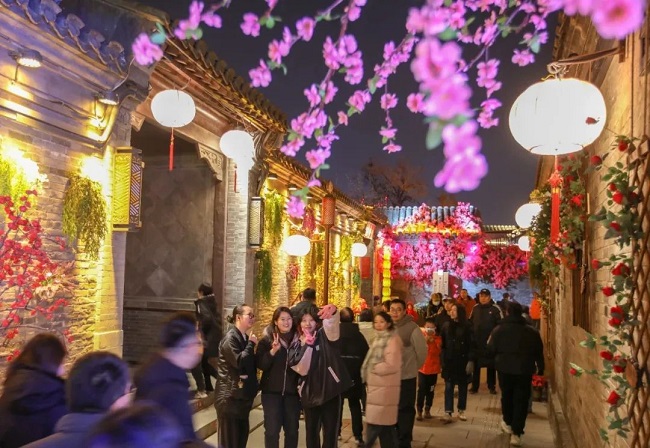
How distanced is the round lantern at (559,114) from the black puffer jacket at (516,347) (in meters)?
4.57

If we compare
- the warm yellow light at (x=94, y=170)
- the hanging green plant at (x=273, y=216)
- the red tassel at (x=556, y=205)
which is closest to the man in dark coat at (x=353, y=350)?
the red tassel at (x=556, y=205)

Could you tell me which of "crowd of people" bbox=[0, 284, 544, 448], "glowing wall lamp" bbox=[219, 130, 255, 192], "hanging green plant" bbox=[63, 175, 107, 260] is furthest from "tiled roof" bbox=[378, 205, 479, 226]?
"hanging green plant" bbox=[63, 175, 107, 260]

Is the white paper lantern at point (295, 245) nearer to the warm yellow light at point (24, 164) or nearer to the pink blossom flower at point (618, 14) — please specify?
the warm yellow light at point (24, 164)

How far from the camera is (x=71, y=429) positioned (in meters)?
2.75

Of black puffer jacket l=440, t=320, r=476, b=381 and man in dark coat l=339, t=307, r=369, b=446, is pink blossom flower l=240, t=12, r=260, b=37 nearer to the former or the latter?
man in dark coat l=339, t=307, r=369, b=446

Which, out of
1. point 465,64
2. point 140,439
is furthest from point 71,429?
point 465,64

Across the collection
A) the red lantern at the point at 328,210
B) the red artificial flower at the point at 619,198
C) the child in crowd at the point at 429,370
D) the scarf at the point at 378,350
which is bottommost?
the child in crowd at the point at 429,370

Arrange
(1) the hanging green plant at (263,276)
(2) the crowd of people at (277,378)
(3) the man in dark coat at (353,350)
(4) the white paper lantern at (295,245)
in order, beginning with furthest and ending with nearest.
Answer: (4) the white paper lantern at (295,245)
(1) the hanging green plant at (263,276)
(3) the man in dark coat at (353,350)
(2) the crowd of people at (277,378)

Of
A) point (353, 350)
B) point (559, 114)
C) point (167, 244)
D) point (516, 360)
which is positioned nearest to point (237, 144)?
point (167, 244)

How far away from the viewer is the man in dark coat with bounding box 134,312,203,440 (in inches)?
138

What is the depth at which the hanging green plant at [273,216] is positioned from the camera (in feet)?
41.8

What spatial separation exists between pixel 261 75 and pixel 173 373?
187 centimetres

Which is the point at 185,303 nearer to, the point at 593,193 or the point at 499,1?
the point at 593,193

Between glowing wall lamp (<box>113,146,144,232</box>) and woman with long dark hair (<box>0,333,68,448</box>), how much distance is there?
12.9ft
